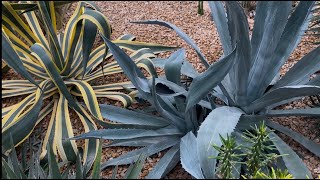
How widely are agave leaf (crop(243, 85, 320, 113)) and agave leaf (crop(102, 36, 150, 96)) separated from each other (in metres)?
0.45

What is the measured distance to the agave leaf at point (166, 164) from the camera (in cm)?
176

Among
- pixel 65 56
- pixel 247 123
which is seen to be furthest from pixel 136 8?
pixel 247 123

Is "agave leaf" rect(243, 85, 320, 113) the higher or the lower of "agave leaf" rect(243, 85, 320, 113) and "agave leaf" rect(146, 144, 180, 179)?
the higher

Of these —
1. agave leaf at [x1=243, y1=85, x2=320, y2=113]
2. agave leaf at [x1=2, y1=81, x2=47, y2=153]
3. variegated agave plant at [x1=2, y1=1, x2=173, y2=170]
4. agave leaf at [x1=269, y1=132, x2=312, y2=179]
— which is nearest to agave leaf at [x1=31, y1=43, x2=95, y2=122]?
variegated agave plant at [x1=2, y1=1, x2=173, y2=170]

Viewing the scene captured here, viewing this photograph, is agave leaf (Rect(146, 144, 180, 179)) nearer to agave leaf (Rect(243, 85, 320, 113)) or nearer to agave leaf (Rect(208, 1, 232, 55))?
agave leaf (Rect(243, 85, 320, 113))

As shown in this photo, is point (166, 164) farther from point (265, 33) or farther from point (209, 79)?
A: point (265, 33)

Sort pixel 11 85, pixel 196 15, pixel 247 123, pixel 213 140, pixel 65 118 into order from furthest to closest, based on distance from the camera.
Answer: pixel 196 15
pixel 11 85
pixel 65 118
pixel 247 123
pixel 213 140

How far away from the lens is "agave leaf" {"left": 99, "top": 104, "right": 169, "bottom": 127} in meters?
1.98

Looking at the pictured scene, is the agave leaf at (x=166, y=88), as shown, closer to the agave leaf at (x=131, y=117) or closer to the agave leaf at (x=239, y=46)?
the agave leaf at (x=131, y=117)

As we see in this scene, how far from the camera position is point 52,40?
86.4 inches

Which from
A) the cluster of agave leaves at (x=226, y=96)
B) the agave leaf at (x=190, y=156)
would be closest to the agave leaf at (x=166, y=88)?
the cluster of agave leaves at (x=226, y=96)

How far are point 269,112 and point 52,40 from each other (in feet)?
3.45

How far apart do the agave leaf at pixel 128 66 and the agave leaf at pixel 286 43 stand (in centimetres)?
46

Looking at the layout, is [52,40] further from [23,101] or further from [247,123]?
[247,123]
